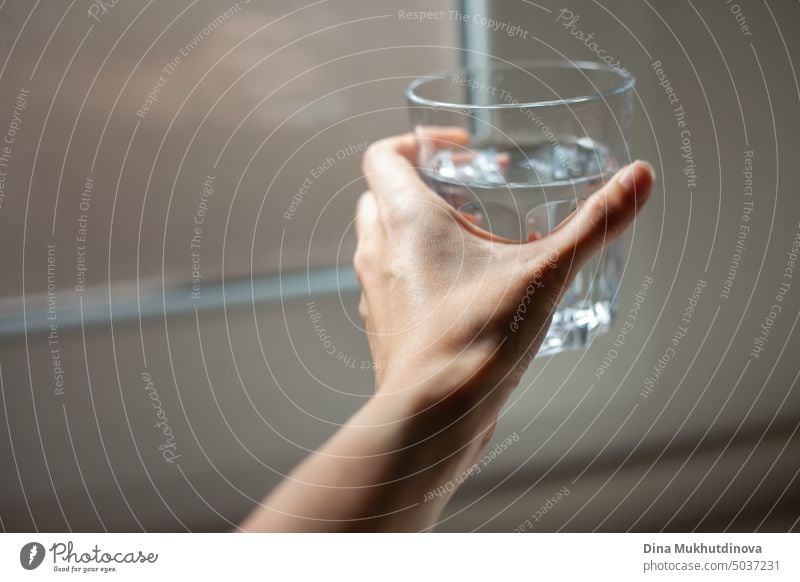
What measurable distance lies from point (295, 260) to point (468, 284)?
0.11 meters

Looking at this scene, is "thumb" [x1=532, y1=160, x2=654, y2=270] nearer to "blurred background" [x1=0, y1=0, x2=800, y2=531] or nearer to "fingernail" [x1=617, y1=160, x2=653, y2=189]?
"fingernail" [x1=617, y1=160, x2=653, y2=189]

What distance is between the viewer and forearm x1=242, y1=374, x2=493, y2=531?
0.28m

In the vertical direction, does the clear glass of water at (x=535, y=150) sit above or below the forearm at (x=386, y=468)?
above

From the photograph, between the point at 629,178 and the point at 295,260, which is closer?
the point at 629,178

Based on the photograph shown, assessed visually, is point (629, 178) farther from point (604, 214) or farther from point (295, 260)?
point (295, 260)

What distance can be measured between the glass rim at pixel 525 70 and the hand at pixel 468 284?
0.02 meters

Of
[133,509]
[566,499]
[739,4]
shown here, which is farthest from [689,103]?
[133,509]

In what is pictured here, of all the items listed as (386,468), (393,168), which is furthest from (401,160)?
(386,468)

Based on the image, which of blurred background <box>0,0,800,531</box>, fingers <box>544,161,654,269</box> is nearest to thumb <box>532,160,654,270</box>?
fingers <box>544,161,654,269</box>

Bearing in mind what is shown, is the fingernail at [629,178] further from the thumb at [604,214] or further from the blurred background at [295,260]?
the blurred background at [295,260]

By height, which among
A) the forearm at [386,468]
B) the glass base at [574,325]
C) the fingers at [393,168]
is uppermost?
the fingers at [393,168]

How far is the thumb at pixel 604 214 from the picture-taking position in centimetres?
26

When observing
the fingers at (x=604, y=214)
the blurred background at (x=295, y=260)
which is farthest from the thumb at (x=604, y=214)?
the blurred background at (x=295, y=260)

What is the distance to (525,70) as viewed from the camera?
1.05 ft
